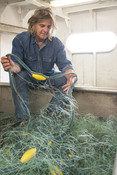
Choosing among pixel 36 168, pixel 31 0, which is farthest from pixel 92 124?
pixel 31 0

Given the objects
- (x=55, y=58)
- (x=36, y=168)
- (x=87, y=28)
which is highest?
(x=87, y=28)

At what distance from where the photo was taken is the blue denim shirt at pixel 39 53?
2.10 meters

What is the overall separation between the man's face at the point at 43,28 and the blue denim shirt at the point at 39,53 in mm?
120

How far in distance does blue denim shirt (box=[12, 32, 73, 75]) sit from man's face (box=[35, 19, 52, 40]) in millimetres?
120

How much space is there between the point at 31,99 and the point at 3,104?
431 millimetres

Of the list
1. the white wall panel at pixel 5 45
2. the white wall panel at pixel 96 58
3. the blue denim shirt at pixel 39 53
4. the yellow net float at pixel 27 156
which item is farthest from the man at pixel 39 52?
the white wall panel at pixel 96 58

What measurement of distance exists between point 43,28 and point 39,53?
29 cm

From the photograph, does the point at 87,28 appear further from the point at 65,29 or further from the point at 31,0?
the point at 31,0

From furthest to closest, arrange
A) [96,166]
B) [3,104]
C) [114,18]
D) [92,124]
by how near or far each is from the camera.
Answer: [114,18] < [3,104] < [92,124] < [96,166]

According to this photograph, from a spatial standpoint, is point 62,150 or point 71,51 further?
point 71,51

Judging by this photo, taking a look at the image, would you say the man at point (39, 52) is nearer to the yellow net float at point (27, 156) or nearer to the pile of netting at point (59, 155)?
the pile of netting at point (59, 155)

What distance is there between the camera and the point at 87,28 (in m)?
4.81

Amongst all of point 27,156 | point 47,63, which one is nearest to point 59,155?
point 27,156

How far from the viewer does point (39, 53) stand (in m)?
2.15
